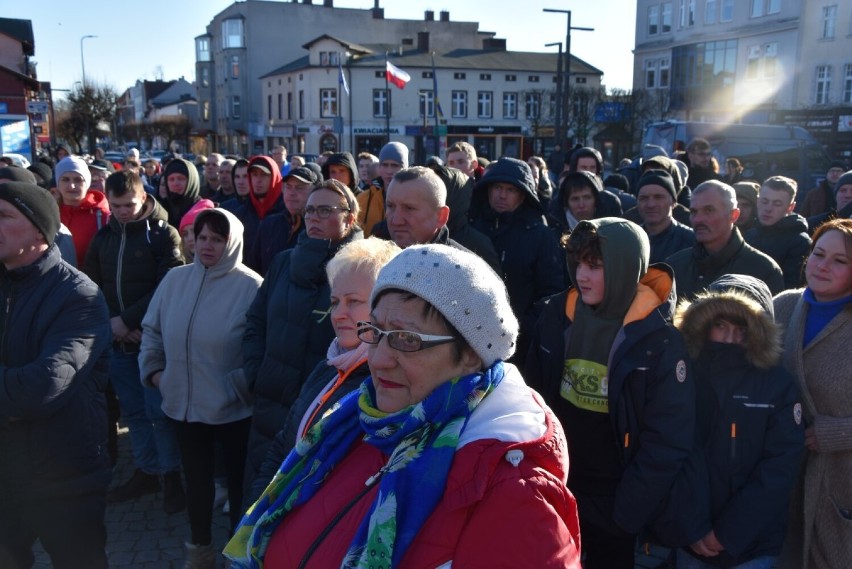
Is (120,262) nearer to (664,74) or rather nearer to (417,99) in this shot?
(664,74)

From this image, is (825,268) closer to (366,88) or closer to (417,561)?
(417,561)

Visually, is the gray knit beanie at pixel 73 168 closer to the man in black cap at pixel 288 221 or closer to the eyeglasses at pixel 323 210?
the man in black cap at pixel 288 221

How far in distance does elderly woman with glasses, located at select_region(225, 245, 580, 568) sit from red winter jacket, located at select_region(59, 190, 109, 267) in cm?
447

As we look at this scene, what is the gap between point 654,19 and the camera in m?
48.2

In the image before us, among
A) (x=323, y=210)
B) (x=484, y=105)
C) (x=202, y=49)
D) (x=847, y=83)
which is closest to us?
(x=323, y=210)

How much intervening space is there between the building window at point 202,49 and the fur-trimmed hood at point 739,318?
3097 inches

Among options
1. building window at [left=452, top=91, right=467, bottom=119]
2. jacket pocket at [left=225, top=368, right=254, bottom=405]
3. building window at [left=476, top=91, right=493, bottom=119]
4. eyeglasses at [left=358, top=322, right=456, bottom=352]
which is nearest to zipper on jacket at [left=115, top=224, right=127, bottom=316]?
jacket pocket at [left=225, top=368, right=254, bottom=405]

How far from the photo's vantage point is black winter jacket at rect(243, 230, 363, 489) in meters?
3.51

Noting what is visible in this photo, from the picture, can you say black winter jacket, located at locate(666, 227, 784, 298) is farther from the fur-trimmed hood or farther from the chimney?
the chimney

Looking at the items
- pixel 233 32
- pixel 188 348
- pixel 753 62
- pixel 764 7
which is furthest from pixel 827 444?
pixel 233 32

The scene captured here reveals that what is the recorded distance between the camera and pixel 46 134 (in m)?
38.2

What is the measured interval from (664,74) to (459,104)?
49.3 feet

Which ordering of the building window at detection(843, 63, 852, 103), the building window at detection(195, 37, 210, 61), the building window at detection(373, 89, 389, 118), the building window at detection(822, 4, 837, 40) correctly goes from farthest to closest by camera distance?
the building window at detection(195, 37, 210, 61) < the building window at detection(373, 89, 389, 118) < the building window at detection(822, 4, 837, 40) < the building window at detection(843, 63, 852, 103)

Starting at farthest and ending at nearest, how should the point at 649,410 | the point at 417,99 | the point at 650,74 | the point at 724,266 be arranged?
1. the point at 417,99
2. the point at 650,74
3. the point at 724,266
4. the point at 649,410
